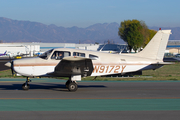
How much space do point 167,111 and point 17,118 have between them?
4.86m

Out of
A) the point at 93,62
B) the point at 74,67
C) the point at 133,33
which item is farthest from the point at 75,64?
the point at 133,33

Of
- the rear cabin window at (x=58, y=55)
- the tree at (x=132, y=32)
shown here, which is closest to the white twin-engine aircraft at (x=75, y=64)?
the rear cabin window at (x=58, y=55)

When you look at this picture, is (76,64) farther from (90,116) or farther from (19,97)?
(90,116)

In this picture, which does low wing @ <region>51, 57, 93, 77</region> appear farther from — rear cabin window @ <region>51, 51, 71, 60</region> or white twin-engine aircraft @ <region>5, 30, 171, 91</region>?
rear cabin window @ <region>51, 51, 71, 60</region>

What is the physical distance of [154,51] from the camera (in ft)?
41.7

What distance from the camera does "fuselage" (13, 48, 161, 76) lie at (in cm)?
1150

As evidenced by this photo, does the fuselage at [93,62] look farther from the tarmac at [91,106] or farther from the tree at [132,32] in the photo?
the tree at [132,32]

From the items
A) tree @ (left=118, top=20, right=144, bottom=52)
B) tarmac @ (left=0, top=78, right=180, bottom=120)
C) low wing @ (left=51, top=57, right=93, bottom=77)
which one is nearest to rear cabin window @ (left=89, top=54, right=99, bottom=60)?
low wing @ (left=51, top=57, right=93, bottom=77)

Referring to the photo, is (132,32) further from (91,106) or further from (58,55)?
(91,106)

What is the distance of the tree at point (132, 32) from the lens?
89750 mm

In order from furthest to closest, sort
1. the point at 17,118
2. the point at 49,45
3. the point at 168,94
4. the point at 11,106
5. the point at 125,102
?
the point at 49,45 < the point at 168,94 < the point at 125,102 < the point at 11,106 < the point at 17,118

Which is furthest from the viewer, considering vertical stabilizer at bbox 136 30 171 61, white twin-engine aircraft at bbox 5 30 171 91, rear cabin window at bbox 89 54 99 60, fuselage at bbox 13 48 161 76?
vertical stabilizer at bbox 136 30 171 61

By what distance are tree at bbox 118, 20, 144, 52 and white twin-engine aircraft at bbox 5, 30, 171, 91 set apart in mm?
78726

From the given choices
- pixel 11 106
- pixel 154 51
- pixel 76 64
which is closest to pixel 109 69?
pixel 76 64
